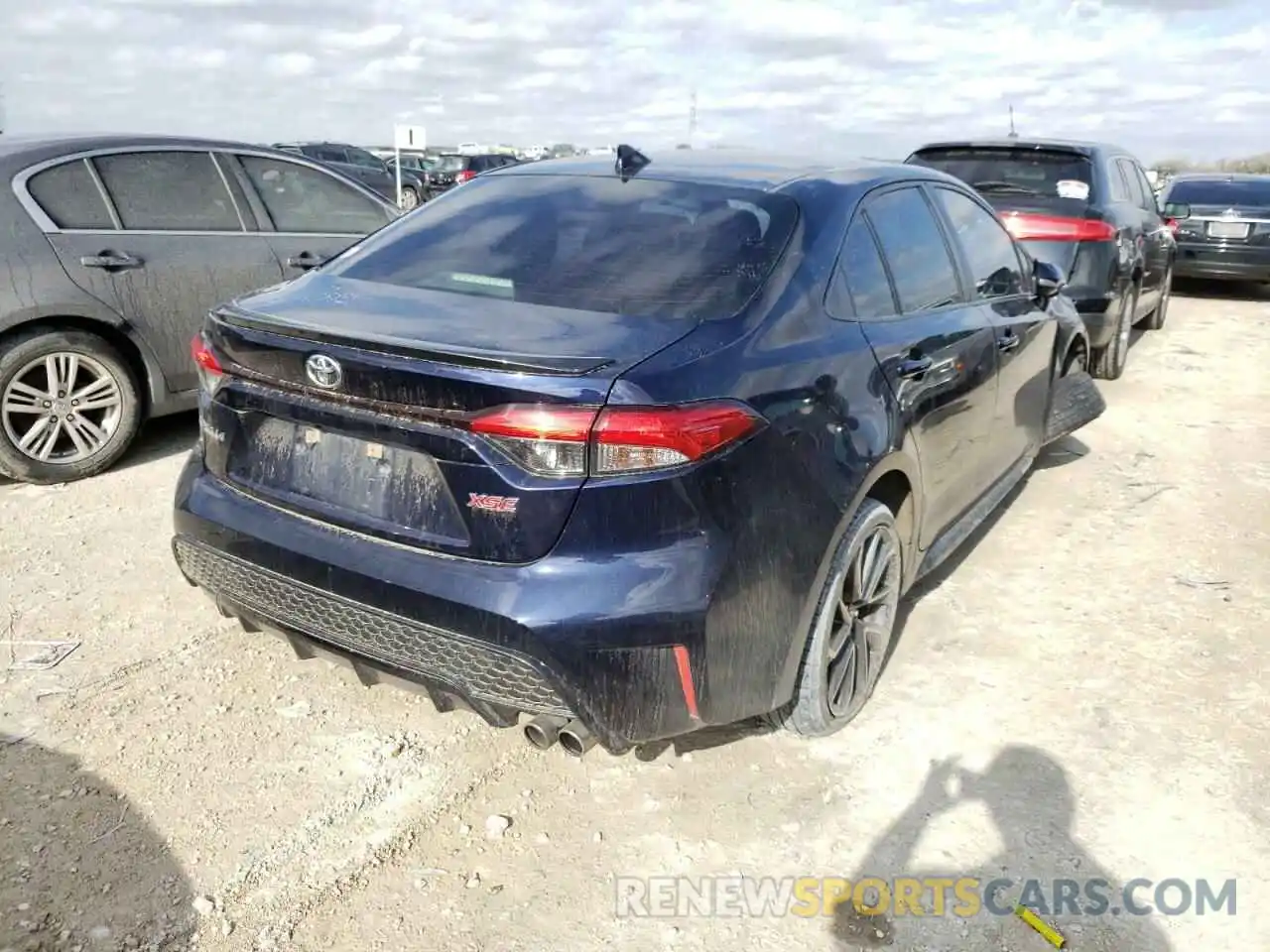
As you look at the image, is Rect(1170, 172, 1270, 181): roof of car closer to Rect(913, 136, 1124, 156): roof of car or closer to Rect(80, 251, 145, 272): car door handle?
Rect(913, 136, 1124, 156): roof of car

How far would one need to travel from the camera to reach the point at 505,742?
2971mm

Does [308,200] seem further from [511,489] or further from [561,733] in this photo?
[561,733]

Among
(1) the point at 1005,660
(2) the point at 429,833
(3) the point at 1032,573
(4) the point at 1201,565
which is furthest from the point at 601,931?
(4) the point at 1201,565

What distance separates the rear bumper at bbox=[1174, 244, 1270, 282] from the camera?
11883 mm

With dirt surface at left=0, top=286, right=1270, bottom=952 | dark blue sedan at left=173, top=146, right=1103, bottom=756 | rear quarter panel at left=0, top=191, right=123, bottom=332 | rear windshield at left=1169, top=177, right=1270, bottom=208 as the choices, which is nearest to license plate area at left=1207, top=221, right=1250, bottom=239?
rear windshield at left=1169, top=177, right=1270, bottom=208

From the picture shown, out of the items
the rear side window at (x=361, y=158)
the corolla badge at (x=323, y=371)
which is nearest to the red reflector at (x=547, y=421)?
the corolla badge at (x=323, y=371)

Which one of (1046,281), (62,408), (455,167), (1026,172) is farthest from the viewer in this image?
(455,167)

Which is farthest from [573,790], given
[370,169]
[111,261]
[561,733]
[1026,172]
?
[370,169]

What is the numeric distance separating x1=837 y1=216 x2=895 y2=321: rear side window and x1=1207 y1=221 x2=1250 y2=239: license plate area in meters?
11.0

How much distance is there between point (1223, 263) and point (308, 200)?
35.8ft

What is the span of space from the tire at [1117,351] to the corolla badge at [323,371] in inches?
261

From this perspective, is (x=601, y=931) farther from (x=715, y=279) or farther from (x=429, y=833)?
(x=715, y=279)

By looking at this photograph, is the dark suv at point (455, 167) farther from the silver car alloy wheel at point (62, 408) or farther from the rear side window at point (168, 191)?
the silver car alloy wheel at point (62, 408)

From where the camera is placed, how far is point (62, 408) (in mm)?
4801
